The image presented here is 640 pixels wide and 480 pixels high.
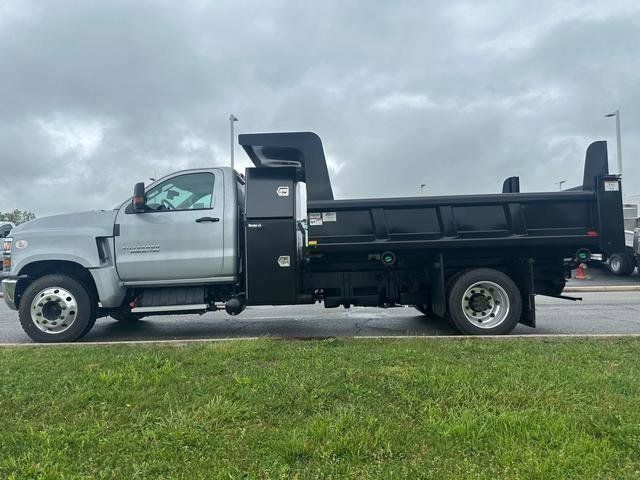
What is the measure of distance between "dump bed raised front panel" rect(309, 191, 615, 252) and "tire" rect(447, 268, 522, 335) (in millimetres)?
485

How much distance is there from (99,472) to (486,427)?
2.29 m

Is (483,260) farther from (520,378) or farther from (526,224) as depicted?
(520,378)

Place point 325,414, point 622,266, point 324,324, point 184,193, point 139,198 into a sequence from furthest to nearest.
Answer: point 622,266 < point 324,324 < point 184,193 < point 139,198 < point 325,414

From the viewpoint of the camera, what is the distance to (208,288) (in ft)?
22.5

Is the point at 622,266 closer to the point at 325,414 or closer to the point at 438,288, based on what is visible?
the point at 438,288

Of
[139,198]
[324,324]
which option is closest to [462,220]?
[324,324]

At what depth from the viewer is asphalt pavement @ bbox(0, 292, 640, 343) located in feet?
23.7

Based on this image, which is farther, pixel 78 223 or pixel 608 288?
pixel 608 288

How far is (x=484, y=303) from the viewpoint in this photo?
6.63m

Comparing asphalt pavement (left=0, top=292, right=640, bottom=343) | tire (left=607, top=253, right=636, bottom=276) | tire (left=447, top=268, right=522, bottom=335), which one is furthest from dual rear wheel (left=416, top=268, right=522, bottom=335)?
tire (left=607, top=253, right=636, bottom=276)

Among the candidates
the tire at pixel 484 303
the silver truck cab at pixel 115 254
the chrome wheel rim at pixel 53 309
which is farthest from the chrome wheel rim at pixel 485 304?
the chrome wheel rim at pixel 53 309

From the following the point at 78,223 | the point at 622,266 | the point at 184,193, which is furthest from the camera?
the point at 622,266

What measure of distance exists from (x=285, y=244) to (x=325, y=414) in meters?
3.39

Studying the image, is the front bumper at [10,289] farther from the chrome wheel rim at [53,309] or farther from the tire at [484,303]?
the tire at [484,303]
